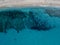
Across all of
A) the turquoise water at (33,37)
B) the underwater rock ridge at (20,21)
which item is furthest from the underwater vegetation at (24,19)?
the turquoise water at (33,37)

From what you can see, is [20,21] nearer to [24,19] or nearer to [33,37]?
[24,19]

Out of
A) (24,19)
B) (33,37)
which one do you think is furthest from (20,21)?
(33,37)

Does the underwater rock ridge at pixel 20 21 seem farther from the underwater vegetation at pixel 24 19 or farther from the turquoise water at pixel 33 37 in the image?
the turquoise water at pixel 33 37

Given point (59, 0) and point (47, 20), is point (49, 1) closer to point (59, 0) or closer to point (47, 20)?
point (59, 0)

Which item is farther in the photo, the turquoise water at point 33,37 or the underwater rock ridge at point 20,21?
the underwater rock ridge at point 20,21

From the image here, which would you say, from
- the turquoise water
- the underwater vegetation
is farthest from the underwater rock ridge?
the turquoise water

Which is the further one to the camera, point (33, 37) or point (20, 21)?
point (20, 21)

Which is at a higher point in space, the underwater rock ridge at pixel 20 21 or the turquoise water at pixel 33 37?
the underwater rock ridge at pixel 20 21

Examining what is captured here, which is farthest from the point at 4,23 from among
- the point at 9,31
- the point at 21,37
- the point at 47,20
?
the point at 47,20
